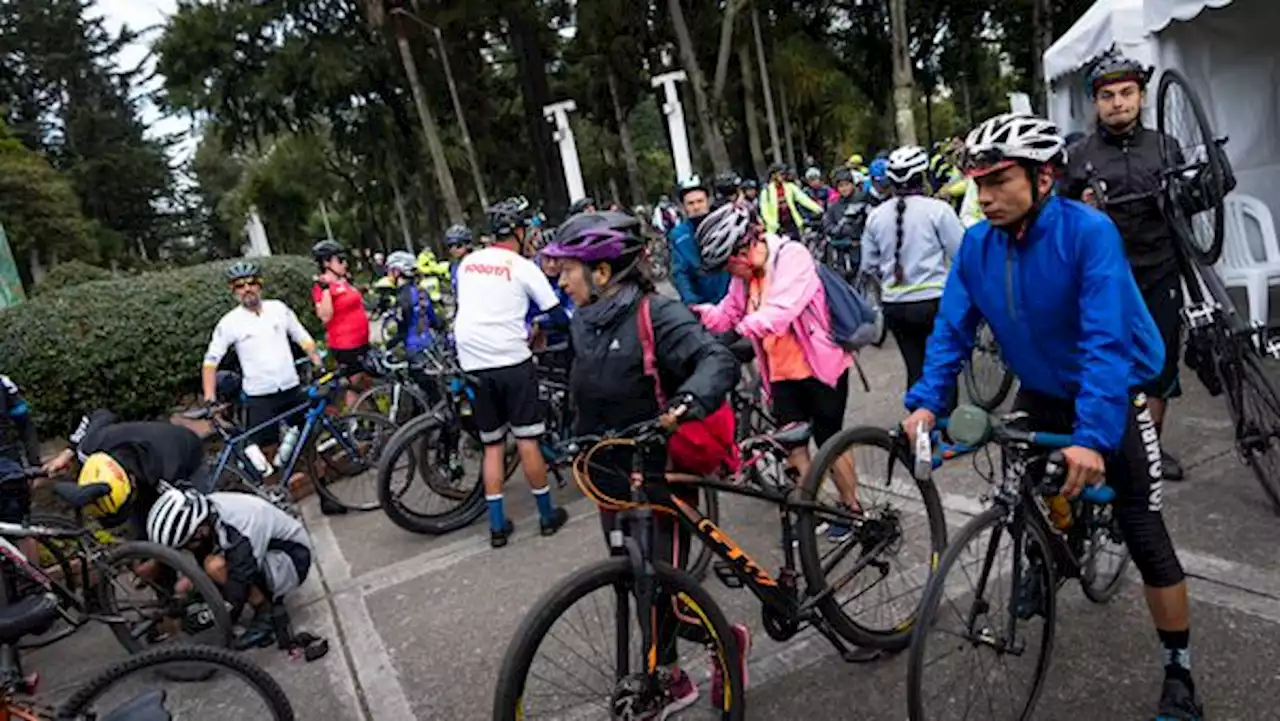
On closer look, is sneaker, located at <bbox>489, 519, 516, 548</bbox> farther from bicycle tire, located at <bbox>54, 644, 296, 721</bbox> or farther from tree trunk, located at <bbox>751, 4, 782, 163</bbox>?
tree trunk, located at <bbox>751, 4, 782, 163</bbox>

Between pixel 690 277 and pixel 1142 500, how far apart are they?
3749 mm

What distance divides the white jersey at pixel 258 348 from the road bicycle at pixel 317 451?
221mm

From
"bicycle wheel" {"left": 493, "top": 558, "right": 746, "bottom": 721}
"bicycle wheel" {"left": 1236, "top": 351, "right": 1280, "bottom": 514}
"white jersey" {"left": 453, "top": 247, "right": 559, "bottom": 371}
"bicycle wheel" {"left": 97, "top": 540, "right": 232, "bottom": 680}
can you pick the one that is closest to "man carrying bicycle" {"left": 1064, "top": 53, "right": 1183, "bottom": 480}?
"bicycle wheel" {"left": 1236, "top": 351, "right": 1280, "bottom": 514}

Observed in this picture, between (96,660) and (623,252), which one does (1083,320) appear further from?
(96,660)

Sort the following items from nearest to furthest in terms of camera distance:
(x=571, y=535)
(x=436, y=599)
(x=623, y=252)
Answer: (x=623, y=252), (x=436, y=599), (x=571, y=535)

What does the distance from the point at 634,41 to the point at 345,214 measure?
2924 cm

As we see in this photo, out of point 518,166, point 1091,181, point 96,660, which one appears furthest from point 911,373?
point 518,166

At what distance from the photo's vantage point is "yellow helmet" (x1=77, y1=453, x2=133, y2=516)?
13.1 ft

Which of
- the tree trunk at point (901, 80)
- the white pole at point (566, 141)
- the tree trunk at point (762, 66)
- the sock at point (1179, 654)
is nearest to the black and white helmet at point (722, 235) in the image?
the sock at point (1179, 654)

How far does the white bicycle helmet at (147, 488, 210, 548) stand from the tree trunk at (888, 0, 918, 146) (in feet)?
46.2

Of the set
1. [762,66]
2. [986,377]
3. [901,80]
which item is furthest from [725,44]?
[986,377]

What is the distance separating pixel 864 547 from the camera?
3.38 metres

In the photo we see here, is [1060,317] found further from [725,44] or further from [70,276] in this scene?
[70,276]

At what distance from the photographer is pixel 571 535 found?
510 centimetres
